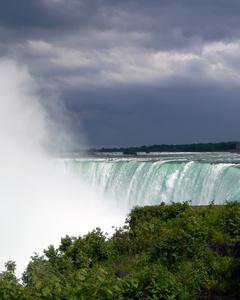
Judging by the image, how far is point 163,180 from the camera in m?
21.8

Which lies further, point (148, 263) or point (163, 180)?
point (163, 180)

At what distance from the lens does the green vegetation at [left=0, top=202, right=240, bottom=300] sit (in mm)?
5406

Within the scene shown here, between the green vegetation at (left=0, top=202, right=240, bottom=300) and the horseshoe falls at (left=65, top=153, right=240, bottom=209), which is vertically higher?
the horseshoe falls at (left=65, top=153, right=240, bottom=209)

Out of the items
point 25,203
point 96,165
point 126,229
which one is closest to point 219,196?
point 126,229

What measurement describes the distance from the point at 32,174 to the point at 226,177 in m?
16.4

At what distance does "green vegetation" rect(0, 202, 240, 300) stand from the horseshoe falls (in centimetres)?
674

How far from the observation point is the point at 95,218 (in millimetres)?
23359

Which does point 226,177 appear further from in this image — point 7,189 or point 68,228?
point 7,189

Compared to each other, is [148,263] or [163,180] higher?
[163,180]

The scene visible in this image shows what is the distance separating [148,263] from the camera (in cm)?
739

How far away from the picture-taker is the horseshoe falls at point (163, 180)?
18.2 m

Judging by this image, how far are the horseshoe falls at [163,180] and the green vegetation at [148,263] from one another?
6.74 metres

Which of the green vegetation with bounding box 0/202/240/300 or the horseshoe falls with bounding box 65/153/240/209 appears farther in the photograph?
the horseshoe falls with bounding box 65/153/240/209

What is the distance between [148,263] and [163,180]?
14470mm
